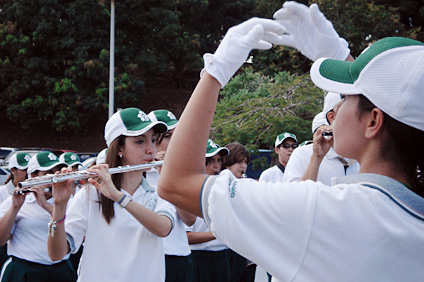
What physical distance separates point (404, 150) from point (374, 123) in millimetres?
115

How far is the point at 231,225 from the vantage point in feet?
3.80

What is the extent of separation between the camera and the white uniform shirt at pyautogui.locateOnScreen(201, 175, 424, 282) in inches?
44.9

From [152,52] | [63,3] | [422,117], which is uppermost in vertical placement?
[422,117]

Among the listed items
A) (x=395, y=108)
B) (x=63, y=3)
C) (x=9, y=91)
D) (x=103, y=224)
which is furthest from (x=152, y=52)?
(x=395, y=108)

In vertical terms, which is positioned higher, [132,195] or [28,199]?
[132,195]

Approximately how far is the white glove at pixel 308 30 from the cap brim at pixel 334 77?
0.13 meters

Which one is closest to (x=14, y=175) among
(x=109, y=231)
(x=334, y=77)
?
(x=109, y=231)

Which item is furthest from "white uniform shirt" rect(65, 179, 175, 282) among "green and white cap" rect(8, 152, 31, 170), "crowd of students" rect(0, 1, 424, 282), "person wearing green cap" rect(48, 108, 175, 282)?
"green and white cap" rect(8, 152, 31, 170)

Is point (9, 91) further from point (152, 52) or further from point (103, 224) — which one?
point (103, 224)

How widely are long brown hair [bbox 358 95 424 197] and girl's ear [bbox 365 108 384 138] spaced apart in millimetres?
13

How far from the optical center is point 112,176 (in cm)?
301

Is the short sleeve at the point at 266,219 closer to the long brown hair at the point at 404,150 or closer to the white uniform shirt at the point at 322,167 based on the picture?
the long brown hair at the point at 404,150

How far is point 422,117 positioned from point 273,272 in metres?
0.56

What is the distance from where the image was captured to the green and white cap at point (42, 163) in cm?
464
